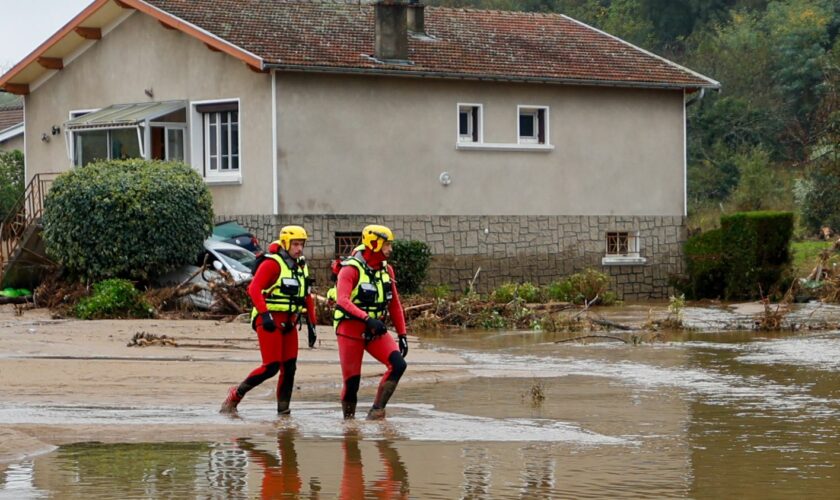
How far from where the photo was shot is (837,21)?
65.4 metres

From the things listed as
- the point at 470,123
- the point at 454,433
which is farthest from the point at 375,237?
the point at 470,123

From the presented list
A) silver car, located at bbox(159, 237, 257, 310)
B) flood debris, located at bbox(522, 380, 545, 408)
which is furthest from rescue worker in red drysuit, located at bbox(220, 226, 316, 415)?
silver car, located at bbox(159, 237, 257, 310)

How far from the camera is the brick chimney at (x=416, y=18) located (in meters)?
33.5

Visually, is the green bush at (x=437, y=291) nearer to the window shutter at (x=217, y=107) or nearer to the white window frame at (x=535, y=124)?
the white window frame at (x=535, y=124)

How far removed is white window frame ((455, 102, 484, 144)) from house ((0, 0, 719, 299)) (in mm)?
37

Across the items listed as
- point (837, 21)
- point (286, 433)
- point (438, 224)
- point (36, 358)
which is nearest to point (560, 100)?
point (438, 224)

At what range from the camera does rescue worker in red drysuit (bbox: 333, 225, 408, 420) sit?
13.1 meters

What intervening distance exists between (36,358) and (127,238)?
313 inches

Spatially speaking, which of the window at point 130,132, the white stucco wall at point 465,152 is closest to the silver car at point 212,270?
the white stucco wall at point 465,152

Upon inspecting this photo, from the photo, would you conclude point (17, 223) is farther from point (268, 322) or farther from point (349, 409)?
point (349, 409)

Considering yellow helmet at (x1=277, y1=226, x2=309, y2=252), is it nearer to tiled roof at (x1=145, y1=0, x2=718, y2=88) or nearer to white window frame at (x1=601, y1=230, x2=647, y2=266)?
tiled roof at (x1=145, y1=0, x2=718, y2=88)

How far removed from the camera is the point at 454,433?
42.3 ft

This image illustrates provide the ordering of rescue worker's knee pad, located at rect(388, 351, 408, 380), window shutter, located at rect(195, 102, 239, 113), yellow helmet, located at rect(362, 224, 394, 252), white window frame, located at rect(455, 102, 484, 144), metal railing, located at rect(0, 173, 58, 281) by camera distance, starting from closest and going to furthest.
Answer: yellow helmet, located at rect(362, 224, 394, 252), rescue worker's knee pad, located at rect(388, 351, 408, 380), metal railing, located at rect(0, 173, 58, 281), window shutter, located at rect(195, 102, 239, 113), white window frame, located at rect(455, 102, 484, 144)

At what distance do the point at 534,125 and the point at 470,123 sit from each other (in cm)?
158
